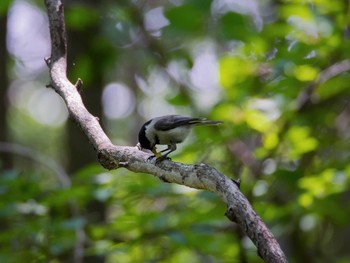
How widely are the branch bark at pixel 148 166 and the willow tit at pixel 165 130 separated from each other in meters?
0.67

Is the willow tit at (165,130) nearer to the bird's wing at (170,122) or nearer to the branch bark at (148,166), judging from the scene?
the bird's wing at (170,122)

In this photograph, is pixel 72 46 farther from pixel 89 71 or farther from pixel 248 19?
pixel 248 19

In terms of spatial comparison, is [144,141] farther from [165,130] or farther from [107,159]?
[107,159]

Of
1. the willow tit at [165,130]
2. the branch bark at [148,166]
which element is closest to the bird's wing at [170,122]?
the willow tit at [165,130]

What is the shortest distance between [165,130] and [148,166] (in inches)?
39.8

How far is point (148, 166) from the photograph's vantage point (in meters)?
1.91

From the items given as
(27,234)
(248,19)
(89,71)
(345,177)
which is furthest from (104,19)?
(345,177)

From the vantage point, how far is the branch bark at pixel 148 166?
1396mm

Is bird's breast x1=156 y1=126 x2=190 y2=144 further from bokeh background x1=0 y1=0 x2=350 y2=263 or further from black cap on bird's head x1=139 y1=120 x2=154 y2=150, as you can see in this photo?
bokeh background x1=0 y1=0 x2=350 y2=263

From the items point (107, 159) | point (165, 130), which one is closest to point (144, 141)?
point (165, 130)

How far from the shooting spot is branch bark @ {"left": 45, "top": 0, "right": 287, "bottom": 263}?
55.0 inches

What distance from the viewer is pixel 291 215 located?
4590 mm

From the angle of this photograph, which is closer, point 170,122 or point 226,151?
→ point 170,122

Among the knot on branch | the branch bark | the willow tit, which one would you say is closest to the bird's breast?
the willow tit
